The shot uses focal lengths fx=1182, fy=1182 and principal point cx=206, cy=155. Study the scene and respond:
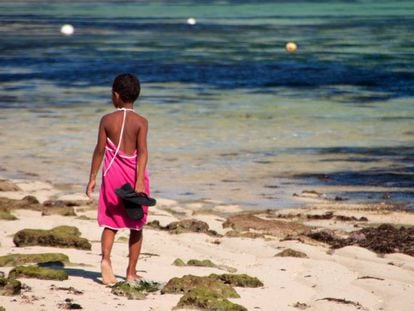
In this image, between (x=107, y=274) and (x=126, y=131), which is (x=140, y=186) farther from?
(x=107, y=274)

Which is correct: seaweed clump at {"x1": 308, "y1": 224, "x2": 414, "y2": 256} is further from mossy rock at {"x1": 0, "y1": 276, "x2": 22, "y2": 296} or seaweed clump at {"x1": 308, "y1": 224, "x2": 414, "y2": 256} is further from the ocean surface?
mossy rock at {"x1": 0, "y1": 276, "x2": 22, "y2": 296}

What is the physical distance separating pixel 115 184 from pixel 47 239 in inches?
77.6

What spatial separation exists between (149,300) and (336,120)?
52.2 ft

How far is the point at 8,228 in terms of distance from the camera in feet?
36.5

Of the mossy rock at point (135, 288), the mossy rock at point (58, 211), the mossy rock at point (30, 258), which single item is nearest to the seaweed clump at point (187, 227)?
the mossy rock at point (58, 211)

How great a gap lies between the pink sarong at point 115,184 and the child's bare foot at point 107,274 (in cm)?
27

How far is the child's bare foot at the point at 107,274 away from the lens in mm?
8219

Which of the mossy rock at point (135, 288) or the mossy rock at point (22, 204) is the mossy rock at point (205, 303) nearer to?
the mossy rock at point (135, 288)

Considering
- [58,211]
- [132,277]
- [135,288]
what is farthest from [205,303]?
[58,211]

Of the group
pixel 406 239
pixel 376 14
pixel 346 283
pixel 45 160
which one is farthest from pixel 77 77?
pixel 376 14

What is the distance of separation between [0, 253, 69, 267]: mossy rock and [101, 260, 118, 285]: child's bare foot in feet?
2.82

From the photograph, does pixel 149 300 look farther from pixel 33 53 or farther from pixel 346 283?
pixel 33 53

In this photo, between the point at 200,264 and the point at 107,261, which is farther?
the point at 200,264

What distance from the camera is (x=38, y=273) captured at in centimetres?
823
